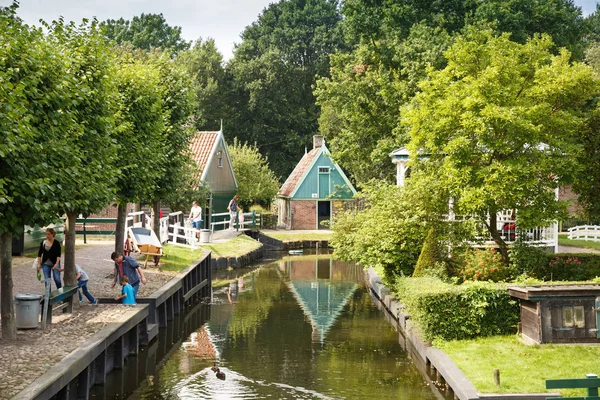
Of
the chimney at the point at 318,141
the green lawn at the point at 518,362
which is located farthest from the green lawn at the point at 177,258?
the chimney at the point at 318,141

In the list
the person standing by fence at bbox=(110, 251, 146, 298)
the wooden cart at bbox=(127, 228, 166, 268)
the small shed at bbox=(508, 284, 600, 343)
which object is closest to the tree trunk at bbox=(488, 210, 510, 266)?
the small shed at bbox=(508, 284, 600, 343)

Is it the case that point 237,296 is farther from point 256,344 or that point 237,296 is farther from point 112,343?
point 112,343

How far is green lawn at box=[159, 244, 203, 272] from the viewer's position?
30500 mm

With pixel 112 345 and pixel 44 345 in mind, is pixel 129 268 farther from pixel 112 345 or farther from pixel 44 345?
pixel 44 345

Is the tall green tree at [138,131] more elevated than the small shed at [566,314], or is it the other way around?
the tall green tree at [138,131]

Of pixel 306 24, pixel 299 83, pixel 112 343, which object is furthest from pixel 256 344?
pixel 306 24

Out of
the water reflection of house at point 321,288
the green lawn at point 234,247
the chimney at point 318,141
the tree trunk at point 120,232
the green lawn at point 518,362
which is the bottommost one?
the water reflection of house at point 321,288

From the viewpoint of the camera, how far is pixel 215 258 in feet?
134

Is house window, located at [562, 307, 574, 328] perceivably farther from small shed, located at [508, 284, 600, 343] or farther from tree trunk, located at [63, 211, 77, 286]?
tree trunk, located at [63, 211, 77, 286]

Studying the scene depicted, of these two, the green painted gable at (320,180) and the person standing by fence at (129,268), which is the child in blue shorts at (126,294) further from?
the green painted gable at (320,180)

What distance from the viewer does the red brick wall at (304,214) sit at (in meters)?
62.4

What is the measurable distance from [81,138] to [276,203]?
175 feet

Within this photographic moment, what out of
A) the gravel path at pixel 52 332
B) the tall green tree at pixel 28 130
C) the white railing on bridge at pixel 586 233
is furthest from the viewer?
the white railing on bridge at pixel 586 233

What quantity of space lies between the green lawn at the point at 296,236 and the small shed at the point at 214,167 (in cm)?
434
